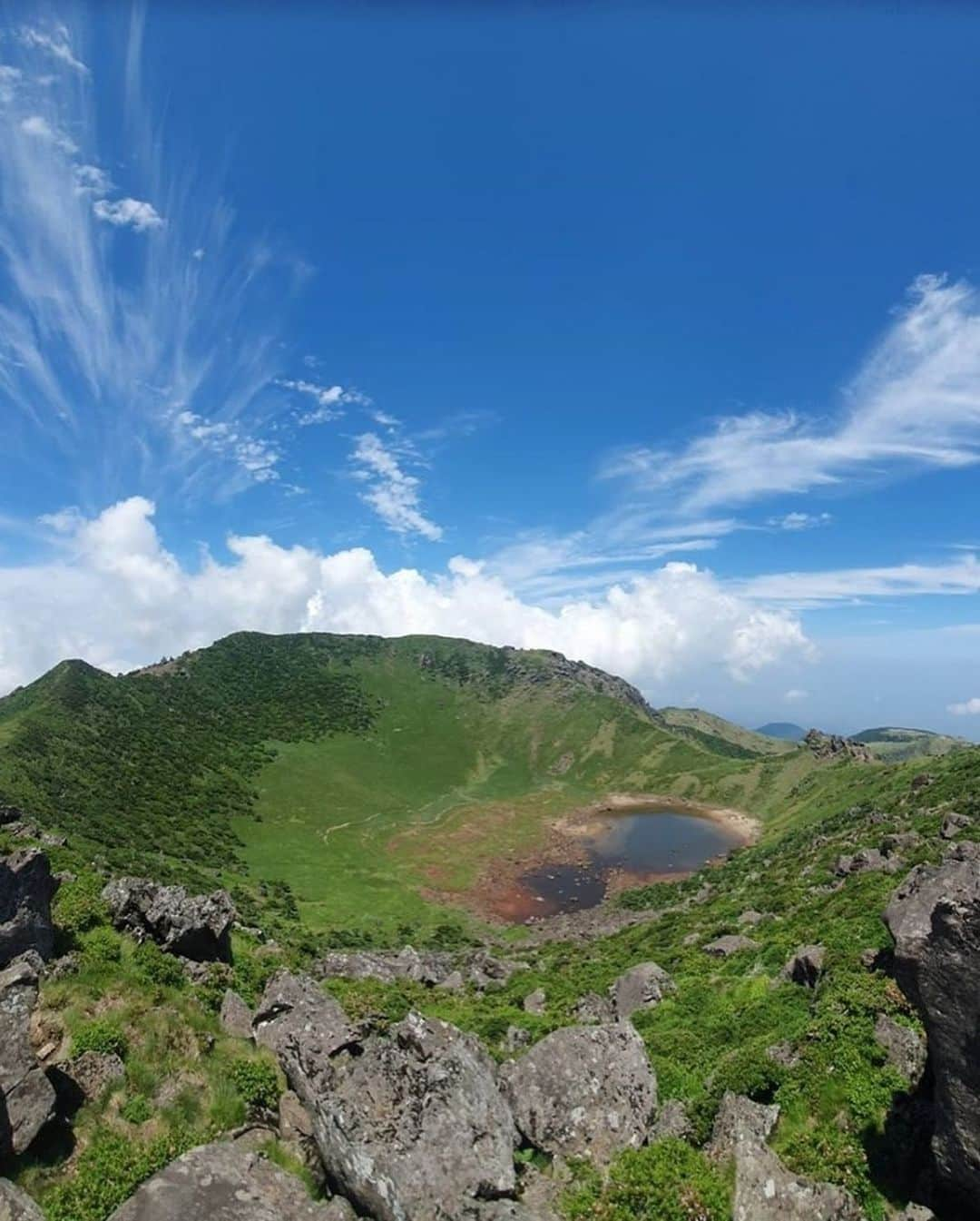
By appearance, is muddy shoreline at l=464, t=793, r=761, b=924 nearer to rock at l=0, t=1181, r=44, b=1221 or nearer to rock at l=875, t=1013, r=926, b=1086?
rock at l=875, t=1013, r=926, b=1086

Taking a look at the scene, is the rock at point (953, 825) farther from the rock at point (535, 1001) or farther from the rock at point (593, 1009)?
the rock at point (535, 1001)

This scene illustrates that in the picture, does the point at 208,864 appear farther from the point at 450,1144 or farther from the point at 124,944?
the point at 450,1144

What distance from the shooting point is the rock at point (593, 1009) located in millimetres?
29916

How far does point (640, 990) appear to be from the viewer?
31.9 m

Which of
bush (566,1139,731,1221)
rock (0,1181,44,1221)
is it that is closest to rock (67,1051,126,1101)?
rock (0,1181,44,1221)

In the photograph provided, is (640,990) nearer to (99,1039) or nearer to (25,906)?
(99,1039)

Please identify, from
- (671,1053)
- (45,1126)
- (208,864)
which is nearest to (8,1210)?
(45,1126)

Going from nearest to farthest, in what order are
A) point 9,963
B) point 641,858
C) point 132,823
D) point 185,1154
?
point 185,1154, point 9,963, point 132,823, point 641,858

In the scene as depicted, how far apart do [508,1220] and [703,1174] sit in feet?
14.7

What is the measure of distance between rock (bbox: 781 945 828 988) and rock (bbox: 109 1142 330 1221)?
67.2 ft

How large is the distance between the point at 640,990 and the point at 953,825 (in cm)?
2795

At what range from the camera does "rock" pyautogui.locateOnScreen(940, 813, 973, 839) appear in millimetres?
43312

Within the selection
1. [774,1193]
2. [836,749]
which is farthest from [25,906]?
[836,749]

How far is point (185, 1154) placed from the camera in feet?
39.9
